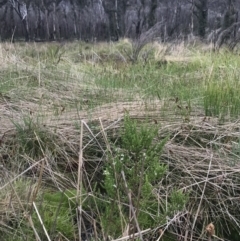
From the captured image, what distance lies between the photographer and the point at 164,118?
254 cm

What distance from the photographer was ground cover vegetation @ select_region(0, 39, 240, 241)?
4.93 feet

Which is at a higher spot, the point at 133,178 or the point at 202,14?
the point at 202,14

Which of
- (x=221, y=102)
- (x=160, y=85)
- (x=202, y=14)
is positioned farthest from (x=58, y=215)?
(x=202, y=14)

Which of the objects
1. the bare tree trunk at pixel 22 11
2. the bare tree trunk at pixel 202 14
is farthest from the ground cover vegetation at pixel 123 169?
the bare tree trunk at pixel 202 14

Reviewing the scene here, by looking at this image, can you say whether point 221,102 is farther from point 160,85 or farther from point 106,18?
point 106,18

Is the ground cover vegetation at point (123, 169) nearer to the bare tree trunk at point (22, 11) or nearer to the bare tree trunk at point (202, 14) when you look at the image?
the bare tree trunk at point (22, 11)

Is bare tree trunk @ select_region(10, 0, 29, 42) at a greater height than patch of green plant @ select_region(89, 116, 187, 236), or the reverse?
bare tree trunk @ select_region(10, 0, 29, 42)

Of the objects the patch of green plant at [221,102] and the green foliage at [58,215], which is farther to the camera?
the patch of green plant at [221,102]

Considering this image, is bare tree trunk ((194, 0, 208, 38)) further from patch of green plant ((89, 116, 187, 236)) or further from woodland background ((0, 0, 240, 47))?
patch of green plant ((89, 116, 187, 236))

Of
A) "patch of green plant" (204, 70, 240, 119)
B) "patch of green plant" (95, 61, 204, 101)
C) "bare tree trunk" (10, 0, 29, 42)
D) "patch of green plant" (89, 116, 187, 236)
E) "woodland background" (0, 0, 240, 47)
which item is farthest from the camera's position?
"woodland background" (0, 0, 240, 47)

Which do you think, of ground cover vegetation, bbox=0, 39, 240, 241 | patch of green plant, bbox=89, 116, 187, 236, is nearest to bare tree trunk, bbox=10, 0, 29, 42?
ground cover vegetation, bbox=0, 39, 240, 241

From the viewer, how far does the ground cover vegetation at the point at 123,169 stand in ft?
4.93

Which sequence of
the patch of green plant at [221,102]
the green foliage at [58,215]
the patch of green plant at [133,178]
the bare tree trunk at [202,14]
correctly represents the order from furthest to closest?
the bare tree trunk at [202,14] < the patch of green plant at [221,102] < the green foliage at [58,215] < the patch of green plant at [133,178]

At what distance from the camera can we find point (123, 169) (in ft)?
5.18
